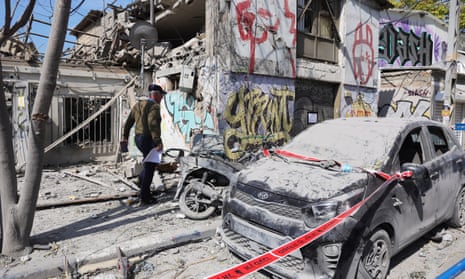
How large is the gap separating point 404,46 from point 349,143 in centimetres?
1566

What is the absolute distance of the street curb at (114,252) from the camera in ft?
10.4

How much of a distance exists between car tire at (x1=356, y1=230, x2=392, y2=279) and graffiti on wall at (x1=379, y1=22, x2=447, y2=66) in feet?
48.1

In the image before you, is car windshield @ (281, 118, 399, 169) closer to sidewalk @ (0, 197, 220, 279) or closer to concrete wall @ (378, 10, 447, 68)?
sidewalk @ (0, 197, 220, 279)

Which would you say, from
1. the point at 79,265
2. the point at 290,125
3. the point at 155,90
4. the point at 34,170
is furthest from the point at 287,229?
the point at 290,125

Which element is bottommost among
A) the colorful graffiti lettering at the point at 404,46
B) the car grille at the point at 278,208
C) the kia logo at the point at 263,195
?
A: the car grille at the point at 278,208

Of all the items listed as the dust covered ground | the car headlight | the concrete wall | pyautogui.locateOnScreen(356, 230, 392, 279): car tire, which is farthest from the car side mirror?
the concrete wall

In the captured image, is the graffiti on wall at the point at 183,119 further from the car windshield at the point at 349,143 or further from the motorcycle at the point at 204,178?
the car windshield at the point at 349,143

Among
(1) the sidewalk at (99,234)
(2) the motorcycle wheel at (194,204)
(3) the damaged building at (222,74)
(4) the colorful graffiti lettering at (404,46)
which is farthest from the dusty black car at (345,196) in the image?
(4) the colorful graffiti lettering at (404,46)

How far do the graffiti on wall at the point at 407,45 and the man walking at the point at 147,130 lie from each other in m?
13.9

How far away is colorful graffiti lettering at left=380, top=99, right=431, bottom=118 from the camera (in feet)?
40.8

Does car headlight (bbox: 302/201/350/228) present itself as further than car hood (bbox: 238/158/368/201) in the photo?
No

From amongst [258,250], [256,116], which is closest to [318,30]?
[256,116]

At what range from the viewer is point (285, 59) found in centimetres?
879

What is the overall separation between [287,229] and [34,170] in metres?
2.82
